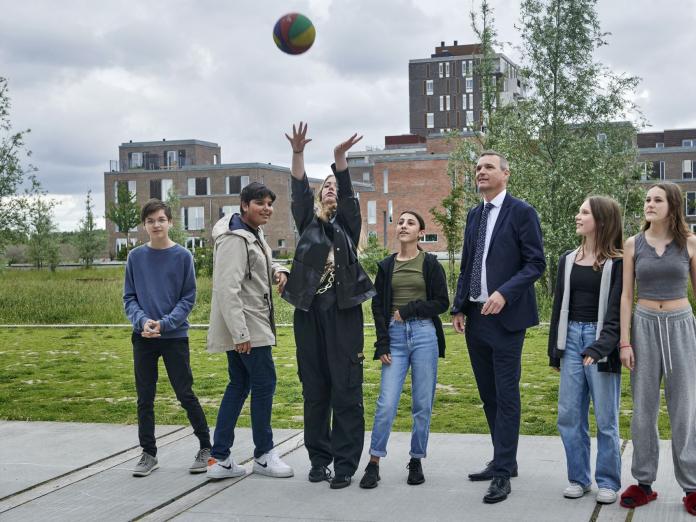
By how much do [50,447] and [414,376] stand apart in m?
3.09

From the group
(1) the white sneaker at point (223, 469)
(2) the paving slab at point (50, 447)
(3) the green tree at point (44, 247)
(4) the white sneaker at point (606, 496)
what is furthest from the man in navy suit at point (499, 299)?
(3) the green tree at point (44, 247)

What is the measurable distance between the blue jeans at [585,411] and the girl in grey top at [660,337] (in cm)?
12

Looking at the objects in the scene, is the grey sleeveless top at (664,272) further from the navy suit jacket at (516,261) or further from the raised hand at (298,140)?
the raised hand at (298,140)

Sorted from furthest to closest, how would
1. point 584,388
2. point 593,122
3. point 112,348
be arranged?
point 593,122 → point 112,348 → point 584,388

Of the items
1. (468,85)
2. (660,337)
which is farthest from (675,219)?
(468,85)

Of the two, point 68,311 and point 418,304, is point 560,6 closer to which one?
point 68,311

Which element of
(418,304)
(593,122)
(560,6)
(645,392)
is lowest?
(645,392)

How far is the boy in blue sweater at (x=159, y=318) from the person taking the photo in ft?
20.2

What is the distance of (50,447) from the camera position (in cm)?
691

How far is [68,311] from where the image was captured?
70.6 ft

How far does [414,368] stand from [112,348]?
32.1 ft

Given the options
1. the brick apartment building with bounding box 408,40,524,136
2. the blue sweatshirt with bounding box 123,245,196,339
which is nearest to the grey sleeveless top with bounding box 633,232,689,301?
the blue sweatshirt with bounding box 123,245,196,339

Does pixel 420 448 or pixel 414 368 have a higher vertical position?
pixel 414 368

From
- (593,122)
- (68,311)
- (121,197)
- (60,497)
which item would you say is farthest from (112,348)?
(121,197)
